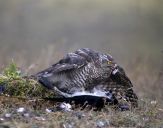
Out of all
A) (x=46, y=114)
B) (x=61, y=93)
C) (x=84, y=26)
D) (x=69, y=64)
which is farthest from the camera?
(x=84, y=26)

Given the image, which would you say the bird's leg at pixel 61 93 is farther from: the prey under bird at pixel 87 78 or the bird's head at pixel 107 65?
the bird's head at pixel 107 65

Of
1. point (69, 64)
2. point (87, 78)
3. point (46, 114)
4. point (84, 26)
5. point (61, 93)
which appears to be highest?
point (84, 26)

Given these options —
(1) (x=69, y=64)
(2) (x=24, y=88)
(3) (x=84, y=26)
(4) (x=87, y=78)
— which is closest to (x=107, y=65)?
(4) (x=87, y=78)

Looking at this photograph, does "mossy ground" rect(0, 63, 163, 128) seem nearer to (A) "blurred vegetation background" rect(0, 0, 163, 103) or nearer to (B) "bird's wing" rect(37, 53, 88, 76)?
(B) "bird's wing" rect(37, 53, 88, 76)

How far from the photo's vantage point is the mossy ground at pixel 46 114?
6.20 metres

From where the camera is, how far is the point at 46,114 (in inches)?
259

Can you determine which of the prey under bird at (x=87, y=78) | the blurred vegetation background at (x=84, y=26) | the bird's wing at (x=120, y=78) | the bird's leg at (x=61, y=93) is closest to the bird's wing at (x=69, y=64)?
the prey under bird at (x=87, y=78)

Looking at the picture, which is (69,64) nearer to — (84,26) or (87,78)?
(87,78)

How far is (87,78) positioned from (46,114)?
1.10 meters

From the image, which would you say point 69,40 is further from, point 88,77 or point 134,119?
point 134,119

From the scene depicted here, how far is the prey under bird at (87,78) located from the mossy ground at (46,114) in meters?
0.17

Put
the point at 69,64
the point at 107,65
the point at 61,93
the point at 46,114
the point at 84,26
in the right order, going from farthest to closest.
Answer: the point at 84,26, the point at 107,65, the point at 69,64, the point at 61,93, the point at 46,114

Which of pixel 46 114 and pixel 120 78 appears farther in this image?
pixel 120 78

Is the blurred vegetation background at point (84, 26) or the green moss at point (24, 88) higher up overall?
the blurred vegetation background at point (84, 26)
